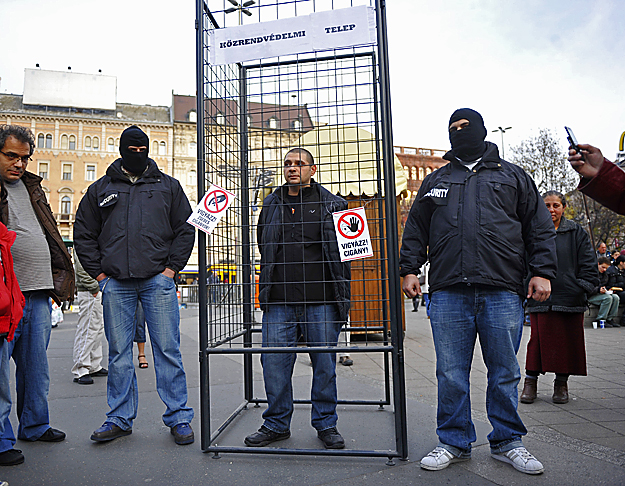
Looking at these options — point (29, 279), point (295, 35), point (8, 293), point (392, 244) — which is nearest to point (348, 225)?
point (392, 244)

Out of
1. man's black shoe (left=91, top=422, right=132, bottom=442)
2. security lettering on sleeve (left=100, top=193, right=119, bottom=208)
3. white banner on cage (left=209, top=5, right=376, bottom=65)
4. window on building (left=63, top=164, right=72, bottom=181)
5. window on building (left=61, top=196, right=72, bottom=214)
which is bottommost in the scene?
man's black shoe (left=91, top=422, right=132, bottom=442)

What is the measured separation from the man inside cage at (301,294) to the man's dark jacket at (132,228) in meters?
0.71

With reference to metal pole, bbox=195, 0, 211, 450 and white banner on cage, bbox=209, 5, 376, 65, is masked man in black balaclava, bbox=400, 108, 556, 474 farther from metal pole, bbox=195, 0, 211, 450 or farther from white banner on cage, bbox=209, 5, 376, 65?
metal pole, bbox=195, 0, 211, 450

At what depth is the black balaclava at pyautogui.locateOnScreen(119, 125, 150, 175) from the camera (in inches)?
147

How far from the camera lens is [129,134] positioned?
3.78 m

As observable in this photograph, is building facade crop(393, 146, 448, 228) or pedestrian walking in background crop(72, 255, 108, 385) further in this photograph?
building facade crop(393, 146, 448, 228)

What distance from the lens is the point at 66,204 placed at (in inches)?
2020

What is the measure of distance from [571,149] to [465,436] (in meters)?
1.79

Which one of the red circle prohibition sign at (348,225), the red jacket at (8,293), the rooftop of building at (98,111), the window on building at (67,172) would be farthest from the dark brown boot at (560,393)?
the window on building at (67,172)

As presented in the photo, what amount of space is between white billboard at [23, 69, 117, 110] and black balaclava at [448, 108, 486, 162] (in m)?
55.7

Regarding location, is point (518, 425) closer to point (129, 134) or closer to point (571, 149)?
point (571, 149)

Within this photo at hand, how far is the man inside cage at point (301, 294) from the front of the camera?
348cm

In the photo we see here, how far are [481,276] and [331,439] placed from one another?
1426mm

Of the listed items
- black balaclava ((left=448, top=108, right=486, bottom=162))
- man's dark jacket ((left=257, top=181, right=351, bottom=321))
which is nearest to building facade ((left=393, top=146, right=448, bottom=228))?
man's dark jacket ((left=257, top=181, right=351, bottom=321))
